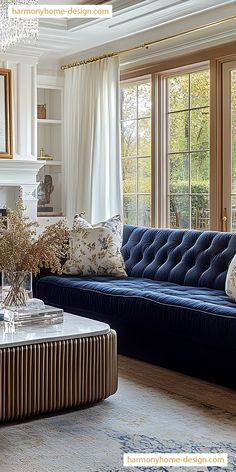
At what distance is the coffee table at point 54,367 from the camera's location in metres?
3.34

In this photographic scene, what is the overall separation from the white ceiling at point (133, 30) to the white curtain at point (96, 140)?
7.5 inches

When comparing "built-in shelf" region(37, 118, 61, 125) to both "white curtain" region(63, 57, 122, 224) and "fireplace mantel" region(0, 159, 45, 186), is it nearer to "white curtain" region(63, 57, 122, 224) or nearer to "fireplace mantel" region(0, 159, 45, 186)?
"white curtain" region(63, 57, 122, 224)

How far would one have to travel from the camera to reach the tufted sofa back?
16.1 feet

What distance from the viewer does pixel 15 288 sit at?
3.83 metres

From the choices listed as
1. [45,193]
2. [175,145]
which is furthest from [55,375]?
[45,193]

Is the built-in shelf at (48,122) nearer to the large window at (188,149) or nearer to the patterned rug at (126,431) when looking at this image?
the large window at (188,149)

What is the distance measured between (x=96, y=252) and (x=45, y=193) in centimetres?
199

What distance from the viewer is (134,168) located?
668 cm

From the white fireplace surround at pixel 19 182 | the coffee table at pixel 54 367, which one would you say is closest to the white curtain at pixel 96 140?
the white fireplace surround at pixel 19 182

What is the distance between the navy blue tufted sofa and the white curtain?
768 mm

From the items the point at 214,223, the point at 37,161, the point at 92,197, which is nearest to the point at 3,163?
the point at 37,161

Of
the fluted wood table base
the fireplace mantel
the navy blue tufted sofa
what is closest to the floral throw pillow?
the navy blue tufted sofa

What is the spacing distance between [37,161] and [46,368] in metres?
3.71

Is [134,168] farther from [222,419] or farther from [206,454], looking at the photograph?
[206,454]
